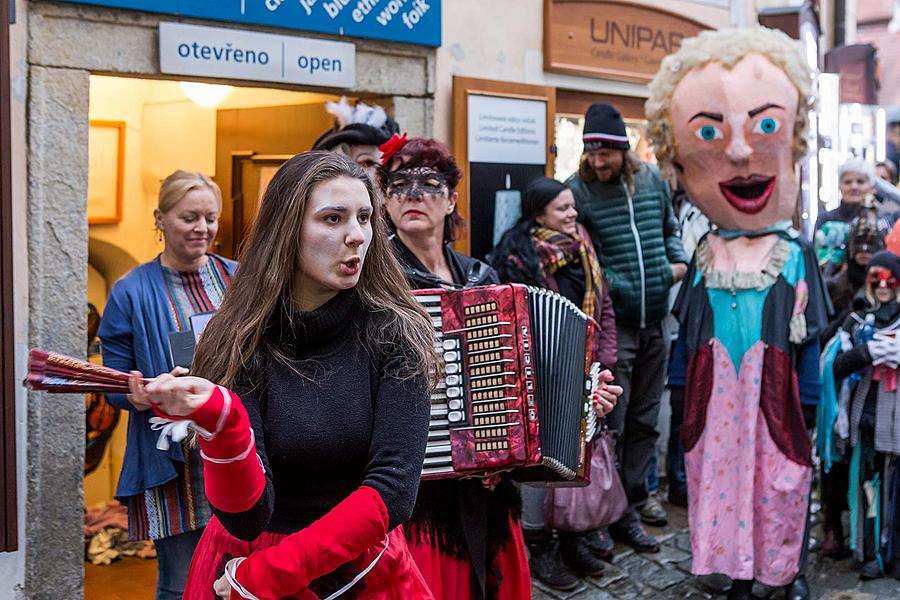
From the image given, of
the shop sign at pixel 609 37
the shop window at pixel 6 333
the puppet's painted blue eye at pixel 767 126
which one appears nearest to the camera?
the shop window at pixel 6 333

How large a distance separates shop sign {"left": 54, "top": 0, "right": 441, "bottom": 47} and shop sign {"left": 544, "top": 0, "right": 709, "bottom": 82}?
2.91ft

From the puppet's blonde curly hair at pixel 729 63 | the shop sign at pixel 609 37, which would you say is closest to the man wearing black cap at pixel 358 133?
the puppet's blonde curly hair at pixel 729 63

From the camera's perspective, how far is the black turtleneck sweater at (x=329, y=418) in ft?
6.99

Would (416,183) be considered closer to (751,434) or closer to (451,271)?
(451,271)

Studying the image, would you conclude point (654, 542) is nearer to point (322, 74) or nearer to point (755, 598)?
point (755, 598)

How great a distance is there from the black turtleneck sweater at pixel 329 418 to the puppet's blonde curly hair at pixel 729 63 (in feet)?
9.75

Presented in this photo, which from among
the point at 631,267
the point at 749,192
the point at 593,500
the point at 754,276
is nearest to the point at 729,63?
the point at 749,192

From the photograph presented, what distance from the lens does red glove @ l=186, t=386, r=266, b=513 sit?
1.85 m

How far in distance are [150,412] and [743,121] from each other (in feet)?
8.81

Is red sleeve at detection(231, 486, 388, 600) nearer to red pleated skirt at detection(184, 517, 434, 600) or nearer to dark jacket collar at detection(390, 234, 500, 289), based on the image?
red pleated skirt at detection(184, 517, 434, 600)

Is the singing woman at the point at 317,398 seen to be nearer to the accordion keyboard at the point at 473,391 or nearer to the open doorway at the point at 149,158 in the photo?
the accordion keyboard at the point at 473,391

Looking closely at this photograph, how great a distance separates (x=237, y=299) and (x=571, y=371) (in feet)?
4.36

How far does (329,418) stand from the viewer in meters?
2.15

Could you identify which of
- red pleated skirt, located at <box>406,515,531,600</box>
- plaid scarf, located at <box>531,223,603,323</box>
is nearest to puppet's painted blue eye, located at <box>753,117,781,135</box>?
plaid scarf, located at <box>531,223,603,323</box>
